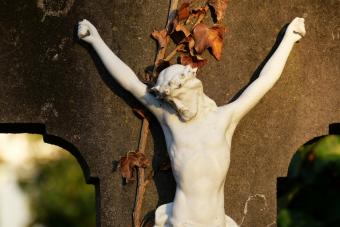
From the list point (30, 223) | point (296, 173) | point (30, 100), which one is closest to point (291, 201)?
point (296, 173)

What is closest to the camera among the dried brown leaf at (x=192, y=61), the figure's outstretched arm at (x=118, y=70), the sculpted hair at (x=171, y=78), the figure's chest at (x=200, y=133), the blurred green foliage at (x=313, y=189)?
the sculpted hair at (x=171, y=78)

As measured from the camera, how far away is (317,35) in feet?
19.0

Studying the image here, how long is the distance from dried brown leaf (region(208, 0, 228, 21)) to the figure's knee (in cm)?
87

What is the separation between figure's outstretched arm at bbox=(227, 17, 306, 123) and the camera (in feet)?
18.1

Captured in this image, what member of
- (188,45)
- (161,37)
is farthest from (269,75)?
(161,37)

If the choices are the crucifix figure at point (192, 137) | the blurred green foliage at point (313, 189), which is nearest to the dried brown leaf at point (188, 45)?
the crucifix figure at point (192, 137)

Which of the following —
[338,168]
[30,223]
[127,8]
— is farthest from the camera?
[30,223]

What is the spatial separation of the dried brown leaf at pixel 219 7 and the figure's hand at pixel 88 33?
1.72 feet

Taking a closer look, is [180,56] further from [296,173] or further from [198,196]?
[296,173]

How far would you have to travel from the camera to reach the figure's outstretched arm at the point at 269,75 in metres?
5.53

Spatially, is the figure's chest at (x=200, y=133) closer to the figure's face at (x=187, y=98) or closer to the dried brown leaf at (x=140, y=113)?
Result: the figure's face at (x=187, y=98)

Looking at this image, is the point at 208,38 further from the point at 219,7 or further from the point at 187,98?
the point at 187,98

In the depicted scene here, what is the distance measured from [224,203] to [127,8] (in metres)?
0.95

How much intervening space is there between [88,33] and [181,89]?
1.82 ft
